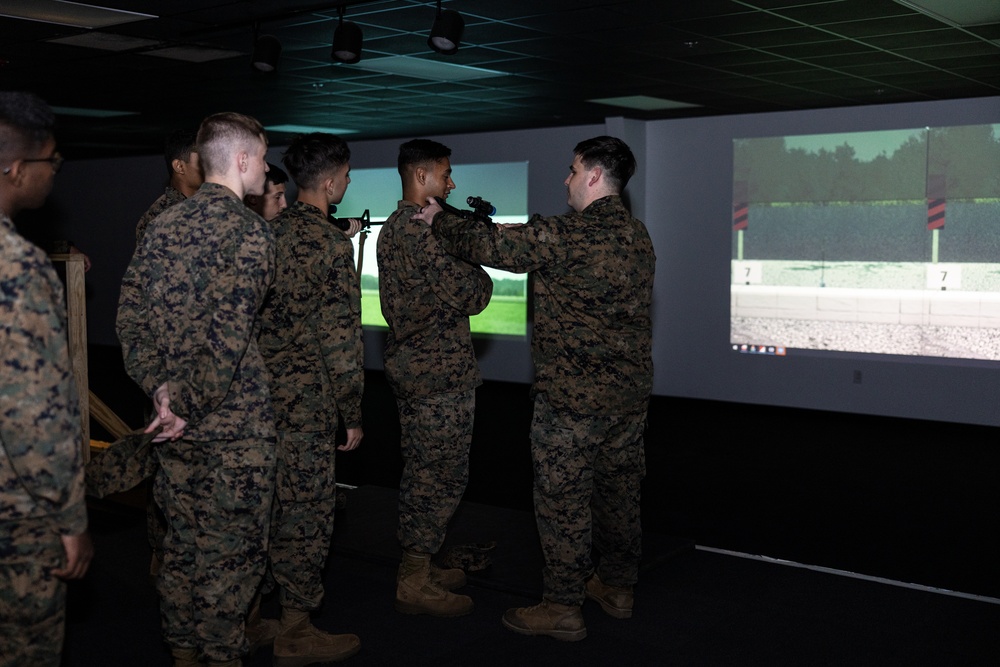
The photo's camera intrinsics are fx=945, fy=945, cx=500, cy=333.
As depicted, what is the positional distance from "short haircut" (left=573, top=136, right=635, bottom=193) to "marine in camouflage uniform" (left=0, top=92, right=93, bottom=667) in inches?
71.7

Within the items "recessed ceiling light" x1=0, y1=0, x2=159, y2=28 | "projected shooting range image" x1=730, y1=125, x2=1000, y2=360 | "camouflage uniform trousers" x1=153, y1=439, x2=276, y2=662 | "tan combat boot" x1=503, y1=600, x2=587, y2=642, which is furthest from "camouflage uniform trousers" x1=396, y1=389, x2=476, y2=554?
"projected shooting range image" x1=730, y1=125, x2=1000, y2=360

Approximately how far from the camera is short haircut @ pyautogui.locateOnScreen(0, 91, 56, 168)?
1.91 metres

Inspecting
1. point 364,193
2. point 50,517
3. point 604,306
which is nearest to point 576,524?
point 604,306

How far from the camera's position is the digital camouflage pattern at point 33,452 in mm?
1775

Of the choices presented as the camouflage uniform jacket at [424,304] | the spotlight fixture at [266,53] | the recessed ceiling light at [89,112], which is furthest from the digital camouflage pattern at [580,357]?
the recessed ceiling light at [89,112]

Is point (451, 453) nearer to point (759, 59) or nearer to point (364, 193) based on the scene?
point (759, 59)

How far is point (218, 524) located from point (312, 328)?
30.6 inches

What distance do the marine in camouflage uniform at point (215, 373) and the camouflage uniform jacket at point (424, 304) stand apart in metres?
0.92

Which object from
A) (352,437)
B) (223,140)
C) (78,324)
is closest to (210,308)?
(223,140)

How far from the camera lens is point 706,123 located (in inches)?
338

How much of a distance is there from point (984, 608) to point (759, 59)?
340 cm

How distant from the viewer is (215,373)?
234cm

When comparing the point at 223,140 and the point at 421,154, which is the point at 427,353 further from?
the point at 223,140

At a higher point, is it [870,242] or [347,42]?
[347,42]
